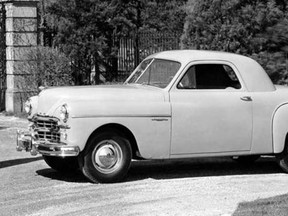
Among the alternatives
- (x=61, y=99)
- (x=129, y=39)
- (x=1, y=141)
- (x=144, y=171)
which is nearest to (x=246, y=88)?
(x=144, y=171)

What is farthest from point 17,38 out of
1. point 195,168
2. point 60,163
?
point 195,168

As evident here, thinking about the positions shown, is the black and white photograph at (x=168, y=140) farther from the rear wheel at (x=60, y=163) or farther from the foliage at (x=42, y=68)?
the foliage at (x=42, y=68)

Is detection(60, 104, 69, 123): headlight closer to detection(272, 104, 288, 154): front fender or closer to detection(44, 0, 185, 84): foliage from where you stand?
detection(272, 104, 288, 154): front fender

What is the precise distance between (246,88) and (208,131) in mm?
930

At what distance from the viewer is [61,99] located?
9.31m

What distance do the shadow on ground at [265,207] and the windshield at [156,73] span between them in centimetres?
250

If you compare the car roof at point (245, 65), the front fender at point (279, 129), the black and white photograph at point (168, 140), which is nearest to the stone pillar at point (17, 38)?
the black and white photograph at point (168, 140)

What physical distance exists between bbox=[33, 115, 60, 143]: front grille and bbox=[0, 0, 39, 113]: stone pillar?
357 inches

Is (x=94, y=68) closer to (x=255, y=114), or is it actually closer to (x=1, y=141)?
(x=1, y=141)

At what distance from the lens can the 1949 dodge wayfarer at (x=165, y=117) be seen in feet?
30.4

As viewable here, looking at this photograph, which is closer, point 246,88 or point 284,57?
point 284,57

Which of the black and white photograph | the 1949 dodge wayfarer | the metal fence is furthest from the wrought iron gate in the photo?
the 1949 dodge wayfarer

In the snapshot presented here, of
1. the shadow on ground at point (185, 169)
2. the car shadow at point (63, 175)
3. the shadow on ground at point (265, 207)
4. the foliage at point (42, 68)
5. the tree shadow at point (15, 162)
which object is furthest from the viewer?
the foliage at point (42, 68)

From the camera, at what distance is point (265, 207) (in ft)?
25.4
